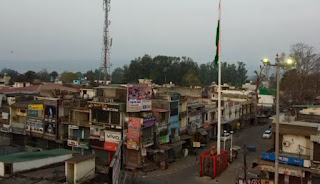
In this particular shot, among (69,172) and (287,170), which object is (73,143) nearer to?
(69,172)

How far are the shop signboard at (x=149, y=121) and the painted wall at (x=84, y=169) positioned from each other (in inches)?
398

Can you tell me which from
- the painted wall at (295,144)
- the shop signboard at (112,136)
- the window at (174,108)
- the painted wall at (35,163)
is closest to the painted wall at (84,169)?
the painted wall at (35,163)

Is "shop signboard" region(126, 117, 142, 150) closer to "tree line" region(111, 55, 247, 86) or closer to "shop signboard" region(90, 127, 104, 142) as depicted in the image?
"shop signboard" region(90, 127, 104, 142)

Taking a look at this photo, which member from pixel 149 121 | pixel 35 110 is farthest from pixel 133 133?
pixel 35 110

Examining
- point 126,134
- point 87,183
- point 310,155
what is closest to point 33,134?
point 126,134

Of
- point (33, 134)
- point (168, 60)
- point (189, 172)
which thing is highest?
point (168, 60)

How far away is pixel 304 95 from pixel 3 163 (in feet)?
160

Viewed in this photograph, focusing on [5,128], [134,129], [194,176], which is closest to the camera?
[194,176]

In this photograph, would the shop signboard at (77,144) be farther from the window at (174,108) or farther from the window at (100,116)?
the window at (174,108)

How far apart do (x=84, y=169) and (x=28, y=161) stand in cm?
344

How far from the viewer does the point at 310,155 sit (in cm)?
2002

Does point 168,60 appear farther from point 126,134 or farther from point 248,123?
point 126,134

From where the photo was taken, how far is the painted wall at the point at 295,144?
2048 centimetres

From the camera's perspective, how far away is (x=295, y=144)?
823 inches
